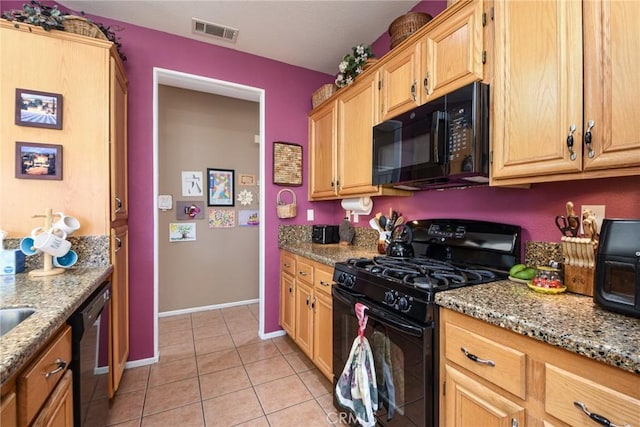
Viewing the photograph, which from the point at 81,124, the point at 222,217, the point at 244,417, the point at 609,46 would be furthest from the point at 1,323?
the point at 222,217

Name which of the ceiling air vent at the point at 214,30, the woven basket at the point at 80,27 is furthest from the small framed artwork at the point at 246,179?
the woven basket at the point at 80,27

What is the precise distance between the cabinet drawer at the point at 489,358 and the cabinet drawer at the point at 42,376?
1297 mm

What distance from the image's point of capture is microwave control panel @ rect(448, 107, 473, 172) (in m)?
1.25

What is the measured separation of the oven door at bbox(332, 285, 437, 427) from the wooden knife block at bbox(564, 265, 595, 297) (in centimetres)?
58

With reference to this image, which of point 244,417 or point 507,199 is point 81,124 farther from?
point 507,199

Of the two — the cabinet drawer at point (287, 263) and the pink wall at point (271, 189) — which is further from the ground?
the pink wall at point (271, 189)

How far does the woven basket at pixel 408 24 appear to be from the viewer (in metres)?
1.68

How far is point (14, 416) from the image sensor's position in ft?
2.28

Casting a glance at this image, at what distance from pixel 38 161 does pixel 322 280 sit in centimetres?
180

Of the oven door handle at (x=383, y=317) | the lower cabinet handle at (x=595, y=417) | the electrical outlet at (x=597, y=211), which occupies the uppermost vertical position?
the electrical outlet at (x=597, y=211)

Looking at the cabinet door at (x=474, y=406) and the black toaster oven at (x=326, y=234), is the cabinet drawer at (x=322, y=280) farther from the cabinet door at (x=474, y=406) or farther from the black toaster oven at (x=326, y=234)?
the cabinet door at (x=474, y=406)

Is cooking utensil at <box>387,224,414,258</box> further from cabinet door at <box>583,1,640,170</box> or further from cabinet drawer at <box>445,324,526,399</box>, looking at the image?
cabinet door at <box>583,1,640,170</box>

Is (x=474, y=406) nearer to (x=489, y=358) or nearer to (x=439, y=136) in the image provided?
(x=489, y=358)

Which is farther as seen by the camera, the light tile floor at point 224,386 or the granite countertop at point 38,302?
the light tile floor at point 224,386
